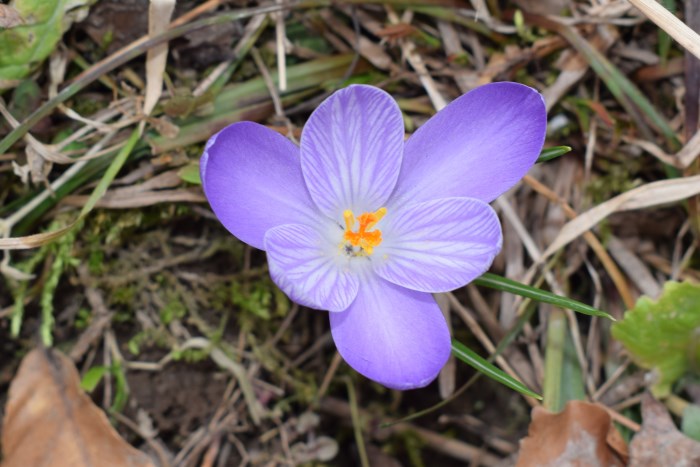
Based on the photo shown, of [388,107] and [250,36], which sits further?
[250,36]

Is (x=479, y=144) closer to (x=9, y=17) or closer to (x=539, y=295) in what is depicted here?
(x=539, y=295)

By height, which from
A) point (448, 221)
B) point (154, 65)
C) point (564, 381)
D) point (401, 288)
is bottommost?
point (564, 381)

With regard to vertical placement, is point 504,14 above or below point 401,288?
→ above

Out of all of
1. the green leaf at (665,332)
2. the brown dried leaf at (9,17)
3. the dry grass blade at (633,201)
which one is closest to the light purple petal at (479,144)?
the dry grass blade at (633,201)

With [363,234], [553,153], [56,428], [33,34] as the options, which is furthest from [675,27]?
[56,428]

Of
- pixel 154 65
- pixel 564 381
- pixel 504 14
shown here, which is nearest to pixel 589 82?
pixel 504 14

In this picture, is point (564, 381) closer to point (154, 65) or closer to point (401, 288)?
point (401, 288)

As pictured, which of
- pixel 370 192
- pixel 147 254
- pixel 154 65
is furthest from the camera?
pixel 147 254

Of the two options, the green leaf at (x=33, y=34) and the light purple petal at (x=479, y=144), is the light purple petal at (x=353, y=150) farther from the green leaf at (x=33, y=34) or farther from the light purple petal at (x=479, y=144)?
the green leaf at (x=33, y=34)
